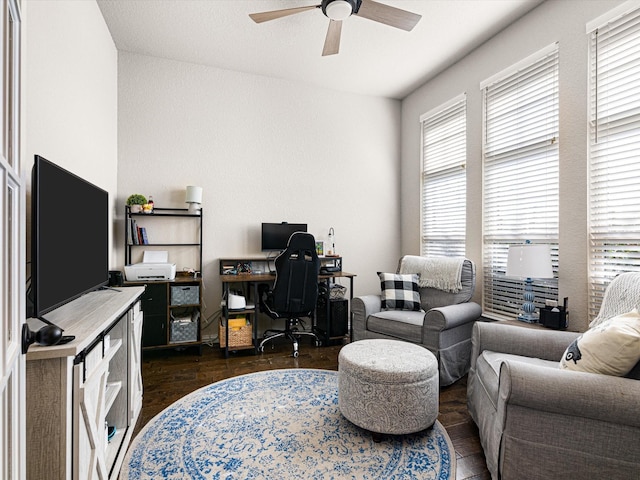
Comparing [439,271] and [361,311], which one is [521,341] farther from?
[361,311]

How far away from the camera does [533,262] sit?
7.96 ft

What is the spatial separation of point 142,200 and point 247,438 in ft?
8.11

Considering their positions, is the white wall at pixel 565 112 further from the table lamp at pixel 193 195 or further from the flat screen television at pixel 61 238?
the flat screen television at pixel 61 238

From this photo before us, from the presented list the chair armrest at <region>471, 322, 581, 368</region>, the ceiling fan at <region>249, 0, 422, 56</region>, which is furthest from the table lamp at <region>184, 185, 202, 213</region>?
the chair armrest at <region>471, 322, 581, 368</region>

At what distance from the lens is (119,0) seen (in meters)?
2.71

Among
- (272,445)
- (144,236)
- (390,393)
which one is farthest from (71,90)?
(390,393)

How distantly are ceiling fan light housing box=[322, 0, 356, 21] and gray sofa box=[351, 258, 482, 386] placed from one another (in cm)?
232

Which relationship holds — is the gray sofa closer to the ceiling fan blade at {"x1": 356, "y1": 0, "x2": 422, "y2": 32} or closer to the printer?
the printer

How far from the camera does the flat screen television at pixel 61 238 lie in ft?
4.15

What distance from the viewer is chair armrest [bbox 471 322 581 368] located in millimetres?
2045

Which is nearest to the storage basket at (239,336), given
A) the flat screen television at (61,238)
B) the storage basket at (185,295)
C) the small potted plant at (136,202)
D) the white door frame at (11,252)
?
the storage basket at (185,295)

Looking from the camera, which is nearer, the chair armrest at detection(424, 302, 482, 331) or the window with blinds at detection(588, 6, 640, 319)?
the window with blinds at detection(588, 6, 640, 319)

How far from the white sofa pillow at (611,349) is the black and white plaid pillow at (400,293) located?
1.74 m

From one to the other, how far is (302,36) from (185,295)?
268 cm
